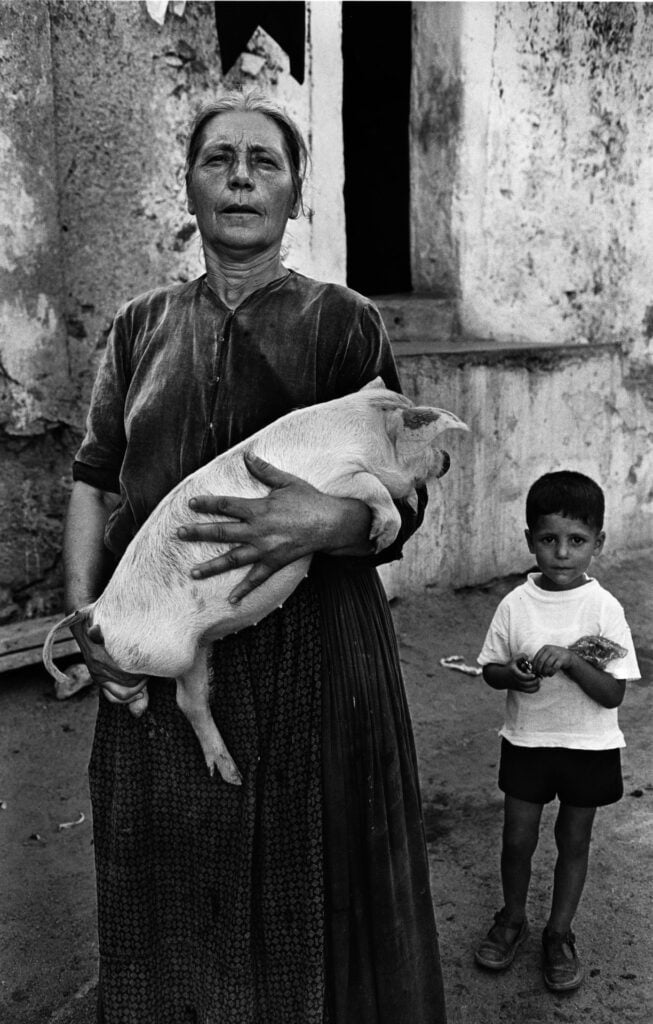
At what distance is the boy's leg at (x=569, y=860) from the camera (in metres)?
2.48

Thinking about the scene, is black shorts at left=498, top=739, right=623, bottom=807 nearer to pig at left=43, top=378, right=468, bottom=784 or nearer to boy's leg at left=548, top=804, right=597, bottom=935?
boy's leg at left=548, top=804, right=597, bottom=935

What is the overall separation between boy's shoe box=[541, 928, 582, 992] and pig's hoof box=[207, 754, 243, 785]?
47.6 inches

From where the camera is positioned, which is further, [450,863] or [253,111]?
[450,863]

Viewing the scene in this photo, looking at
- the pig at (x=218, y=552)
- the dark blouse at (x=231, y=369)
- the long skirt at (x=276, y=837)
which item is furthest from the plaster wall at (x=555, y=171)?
the long skirt at (x=276, y=837)

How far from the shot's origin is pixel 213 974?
187 centimetres

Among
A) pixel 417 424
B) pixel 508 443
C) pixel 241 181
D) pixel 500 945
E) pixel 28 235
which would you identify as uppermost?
pixel 241 181

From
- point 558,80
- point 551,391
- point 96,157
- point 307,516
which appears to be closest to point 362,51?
point 558,80

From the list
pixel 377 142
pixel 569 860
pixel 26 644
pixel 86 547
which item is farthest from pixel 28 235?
pixel 377 142

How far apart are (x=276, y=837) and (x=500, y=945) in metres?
1.08

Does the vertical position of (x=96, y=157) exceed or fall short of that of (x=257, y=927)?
it exceeds it

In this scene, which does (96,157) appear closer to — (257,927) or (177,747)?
(177,747)

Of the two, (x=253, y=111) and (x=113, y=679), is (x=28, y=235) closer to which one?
(x=253, y=111)

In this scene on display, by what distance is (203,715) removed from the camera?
5.84ft

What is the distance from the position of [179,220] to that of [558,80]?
245 cm
